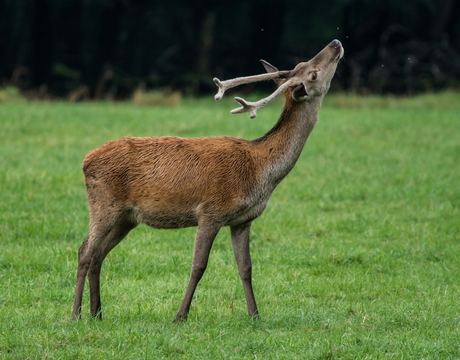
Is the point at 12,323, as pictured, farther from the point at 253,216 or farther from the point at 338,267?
the point at 338,267

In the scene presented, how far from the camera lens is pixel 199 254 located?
227 inches

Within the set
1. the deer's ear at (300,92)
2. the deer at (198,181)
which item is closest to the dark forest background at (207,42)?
the deer at (198,181)

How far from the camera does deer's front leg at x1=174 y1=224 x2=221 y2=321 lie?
18.8ft

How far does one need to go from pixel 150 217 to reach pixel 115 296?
111 centimetres

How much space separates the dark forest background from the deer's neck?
19.1m

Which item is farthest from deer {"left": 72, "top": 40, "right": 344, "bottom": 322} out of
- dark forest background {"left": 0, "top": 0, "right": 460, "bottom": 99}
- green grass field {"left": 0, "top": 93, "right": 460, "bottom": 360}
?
dark forest background {"left": 0, "top": 0, "right": 460, "bottom": 99}

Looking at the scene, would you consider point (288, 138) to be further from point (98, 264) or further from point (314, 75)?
point (98, 264)

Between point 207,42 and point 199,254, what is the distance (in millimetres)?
26000

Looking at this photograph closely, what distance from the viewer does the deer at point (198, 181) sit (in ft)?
19.0

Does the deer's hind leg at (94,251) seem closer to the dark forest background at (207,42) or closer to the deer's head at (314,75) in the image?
the deer's head at (314,75)

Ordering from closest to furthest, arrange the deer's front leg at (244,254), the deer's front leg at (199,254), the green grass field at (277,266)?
the green grass field at (277,266) < the deer's front leg at (199,254) < the deer's front leg at (244,254)

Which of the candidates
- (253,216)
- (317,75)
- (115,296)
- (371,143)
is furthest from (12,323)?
(371,143)

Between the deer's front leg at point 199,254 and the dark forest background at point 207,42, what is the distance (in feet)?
65.0

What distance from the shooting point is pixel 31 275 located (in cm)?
715
